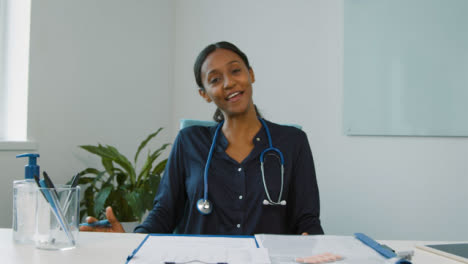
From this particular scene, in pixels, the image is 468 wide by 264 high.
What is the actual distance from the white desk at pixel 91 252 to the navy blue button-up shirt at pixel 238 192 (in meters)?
0.27

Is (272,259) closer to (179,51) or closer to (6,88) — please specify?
(6,88)

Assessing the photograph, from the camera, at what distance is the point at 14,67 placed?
2.07 meters

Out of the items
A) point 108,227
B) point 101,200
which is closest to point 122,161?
point 101,200

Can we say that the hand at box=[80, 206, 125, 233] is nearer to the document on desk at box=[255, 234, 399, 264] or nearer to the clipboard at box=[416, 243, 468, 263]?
the document on desk at box=[255, 234, 399, 264]

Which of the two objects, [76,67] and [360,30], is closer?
[76,67]

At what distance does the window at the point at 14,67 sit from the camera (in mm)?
2031

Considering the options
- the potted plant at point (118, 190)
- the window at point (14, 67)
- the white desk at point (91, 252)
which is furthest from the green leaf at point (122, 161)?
the white desk at point (91, 252)

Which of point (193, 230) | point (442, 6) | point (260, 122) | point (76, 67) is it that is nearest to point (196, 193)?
point (193, 230)

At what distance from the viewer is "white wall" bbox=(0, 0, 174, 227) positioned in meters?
2.06

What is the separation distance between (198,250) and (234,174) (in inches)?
19.7

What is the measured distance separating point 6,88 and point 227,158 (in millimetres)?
1376

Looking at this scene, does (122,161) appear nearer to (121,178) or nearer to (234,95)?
(121,178)

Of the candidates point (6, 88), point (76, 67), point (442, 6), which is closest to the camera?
point (6, 88)

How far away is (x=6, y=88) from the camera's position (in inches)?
81.8
